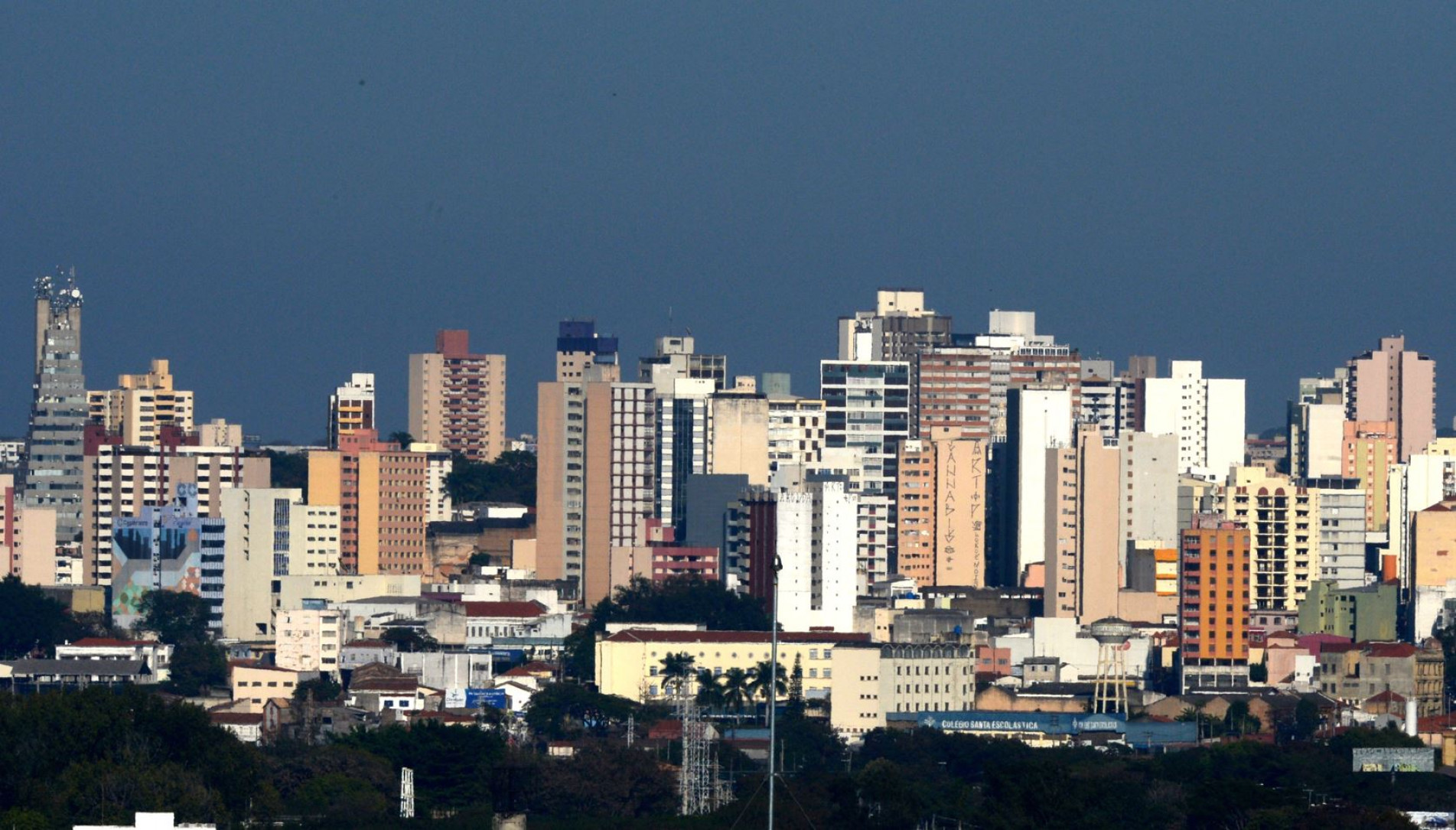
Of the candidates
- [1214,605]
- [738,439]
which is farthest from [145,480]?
[1214,605]

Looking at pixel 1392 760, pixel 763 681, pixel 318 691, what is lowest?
pixel 1392 760

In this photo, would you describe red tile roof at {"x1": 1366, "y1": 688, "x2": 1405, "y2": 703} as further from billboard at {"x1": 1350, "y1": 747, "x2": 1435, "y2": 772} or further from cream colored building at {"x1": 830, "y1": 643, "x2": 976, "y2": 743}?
billboard at {"x1": 1350, "y1": 747, "x2": 1435, "y2": 772}

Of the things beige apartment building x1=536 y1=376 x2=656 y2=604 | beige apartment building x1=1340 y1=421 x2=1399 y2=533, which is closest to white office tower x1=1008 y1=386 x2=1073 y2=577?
beige apartment building x1=536 y1=376 x2=656 y2=604

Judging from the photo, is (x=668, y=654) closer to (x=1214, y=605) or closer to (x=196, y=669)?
(x=196, y=669)

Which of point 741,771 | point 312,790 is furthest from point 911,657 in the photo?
point 312,790

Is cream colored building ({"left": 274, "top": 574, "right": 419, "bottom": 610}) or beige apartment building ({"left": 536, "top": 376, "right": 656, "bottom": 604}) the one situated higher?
beige apartment building ({"left": 536, "top": 376, "right": 656, "bottom": 604})
